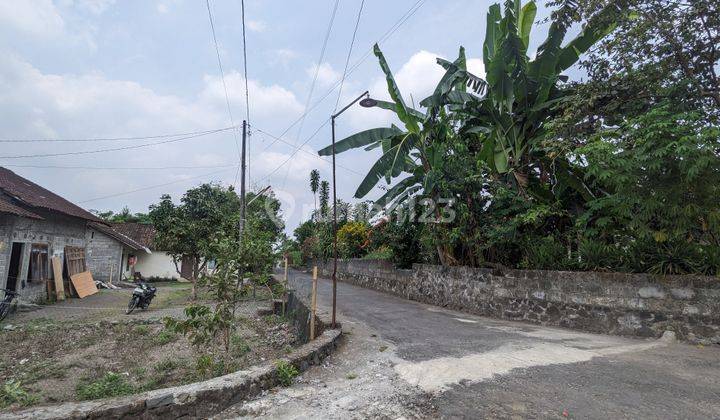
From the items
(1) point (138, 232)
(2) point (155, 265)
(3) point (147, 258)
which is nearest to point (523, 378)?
(2) point (155, 265)

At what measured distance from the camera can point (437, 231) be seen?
1030 cm

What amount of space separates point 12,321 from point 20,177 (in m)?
9.65

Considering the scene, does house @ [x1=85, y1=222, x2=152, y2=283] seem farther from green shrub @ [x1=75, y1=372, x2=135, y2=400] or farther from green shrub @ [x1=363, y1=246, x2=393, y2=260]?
green shrub @ [x1=75, y1=372, x2=135, y2=400]

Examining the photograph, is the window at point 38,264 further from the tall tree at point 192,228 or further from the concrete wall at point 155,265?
the concrete wall at point 155,265

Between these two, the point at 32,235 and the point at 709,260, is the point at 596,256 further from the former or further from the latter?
the point at 32,235

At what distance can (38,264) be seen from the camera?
13.3 meters

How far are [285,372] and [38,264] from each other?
1385 cm

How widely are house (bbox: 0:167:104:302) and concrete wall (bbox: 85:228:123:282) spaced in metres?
3.66

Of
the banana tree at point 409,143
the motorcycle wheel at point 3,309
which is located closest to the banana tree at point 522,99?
the banana tree at point 409,143

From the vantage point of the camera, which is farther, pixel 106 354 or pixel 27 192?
pixel 27 192

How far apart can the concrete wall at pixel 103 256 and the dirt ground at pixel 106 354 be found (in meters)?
9.77

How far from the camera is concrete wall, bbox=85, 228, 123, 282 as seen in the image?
19.8m

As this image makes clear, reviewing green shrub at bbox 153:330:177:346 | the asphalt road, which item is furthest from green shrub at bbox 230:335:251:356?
the asphalt road

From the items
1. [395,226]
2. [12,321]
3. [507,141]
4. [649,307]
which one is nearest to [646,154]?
[649,307]
